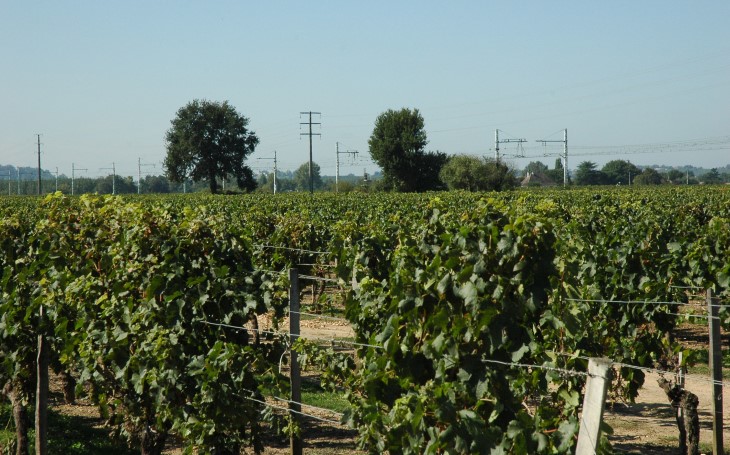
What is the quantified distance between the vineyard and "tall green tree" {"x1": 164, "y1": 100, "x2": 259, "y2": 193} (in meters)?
73.2

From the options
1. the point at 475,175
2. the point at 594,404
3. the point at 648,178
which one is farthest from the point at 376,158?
the point at 594,404

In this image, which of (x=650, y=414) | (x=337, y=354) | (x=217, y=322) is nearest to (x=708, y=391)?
(x=650, y=414)

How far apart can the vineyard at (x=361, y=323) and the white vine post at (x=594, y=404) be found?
0.91ft

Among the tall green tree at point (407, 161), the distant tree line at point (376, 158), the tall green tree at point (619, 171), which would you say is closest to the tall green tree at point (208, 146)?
the distant tree line at point (376, 158)

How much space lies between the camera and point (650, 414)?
1006 centimetres

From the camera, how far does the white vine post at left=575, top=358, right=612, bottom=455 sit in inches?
137

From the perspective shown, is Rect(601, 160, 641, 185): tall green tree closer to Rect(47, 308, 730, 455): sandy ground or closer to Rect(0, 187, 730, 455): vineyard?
Rect(47, 308, 730, 455): sandy ground

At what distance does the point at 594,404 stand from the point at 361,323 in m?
2.89

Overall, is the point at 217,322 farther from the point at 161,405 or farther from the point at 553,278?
the point at 553,278

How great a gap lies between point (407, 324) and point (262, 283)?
1.58m

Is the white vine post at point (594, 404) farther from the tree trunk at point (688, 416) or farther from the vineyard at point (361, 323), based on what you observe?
the tree trunk at point (688, 416)

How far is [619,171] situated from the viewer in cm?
13862

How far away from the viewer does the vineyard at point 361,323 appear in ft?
13.9

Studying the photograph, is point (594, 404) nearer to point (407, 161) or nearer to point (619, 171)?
point (407, 161)
